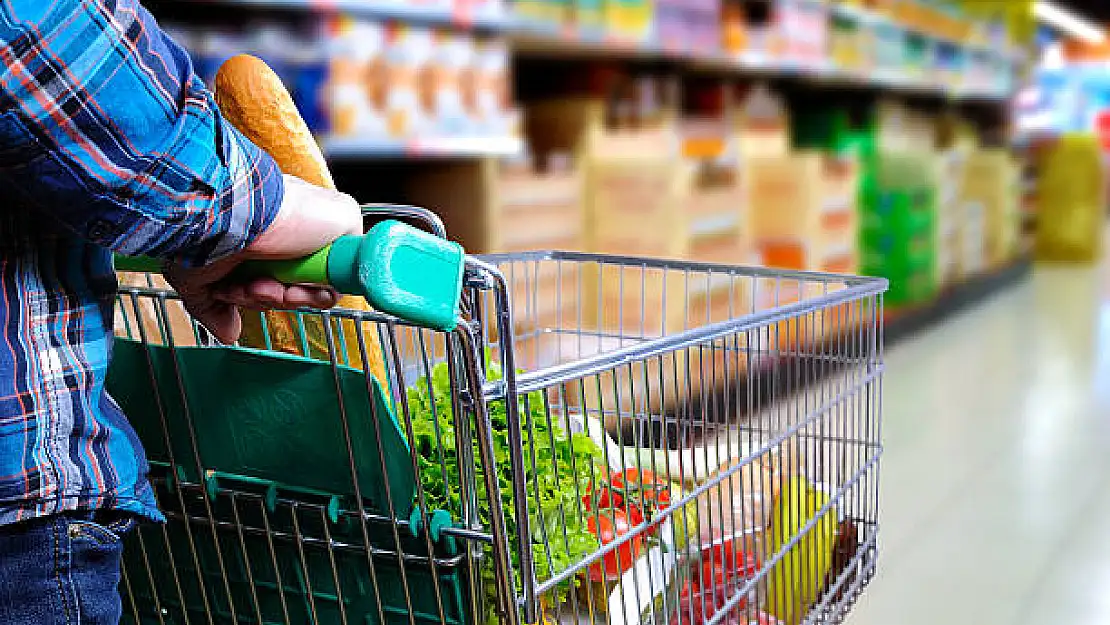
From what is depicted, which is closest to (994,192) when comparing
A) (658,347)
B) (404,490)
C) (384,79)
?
(384,79)

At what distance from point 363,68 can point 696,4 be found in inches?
69.7

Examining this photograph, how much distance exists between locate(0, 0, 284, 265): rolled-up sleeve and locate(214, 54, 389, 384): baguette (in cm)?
37

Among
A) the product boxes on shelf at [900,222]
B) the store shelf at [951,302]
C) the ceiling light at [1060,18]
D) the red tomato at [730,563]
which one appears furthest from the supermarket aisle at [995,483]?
the ceiling light at [1060,18]

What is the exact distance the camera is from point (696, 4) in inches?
152

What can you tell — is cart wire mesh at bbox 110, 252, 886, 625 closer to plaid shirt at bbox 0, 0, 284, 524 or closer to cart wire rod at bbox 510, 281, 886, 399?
cart wire rod at bbox 510, 281, 886, 399

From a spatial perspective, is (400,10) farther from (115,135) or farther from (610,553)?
(115,135)

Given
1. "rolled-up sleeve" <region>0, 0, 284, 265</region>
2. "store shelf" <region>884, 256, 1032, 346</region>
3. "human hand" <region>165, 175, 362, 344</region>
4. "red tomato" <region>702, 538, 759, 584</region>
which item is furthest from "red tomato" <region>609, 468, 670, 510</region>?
"store shelf" <region>884, 256, 1032, 346</region>

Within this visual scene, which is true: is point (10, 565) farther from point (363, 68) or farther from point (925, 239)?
point (925, 239)

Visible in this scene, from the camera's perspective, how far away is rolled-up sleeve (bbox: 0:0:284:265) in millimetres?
617

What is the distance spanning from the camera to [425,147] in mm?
2613

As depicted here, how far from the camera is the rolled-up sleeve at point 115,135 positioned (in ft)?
2.02

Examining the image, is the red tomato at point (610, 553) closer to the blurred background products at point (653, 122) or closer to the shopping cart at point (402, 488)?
the shopping cart at point (402, 488)

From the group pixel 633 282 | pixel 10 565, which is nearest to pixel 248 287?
pixel 10 565

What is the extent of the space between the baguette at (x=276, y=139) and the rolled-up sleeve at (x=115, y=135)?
37 cm
